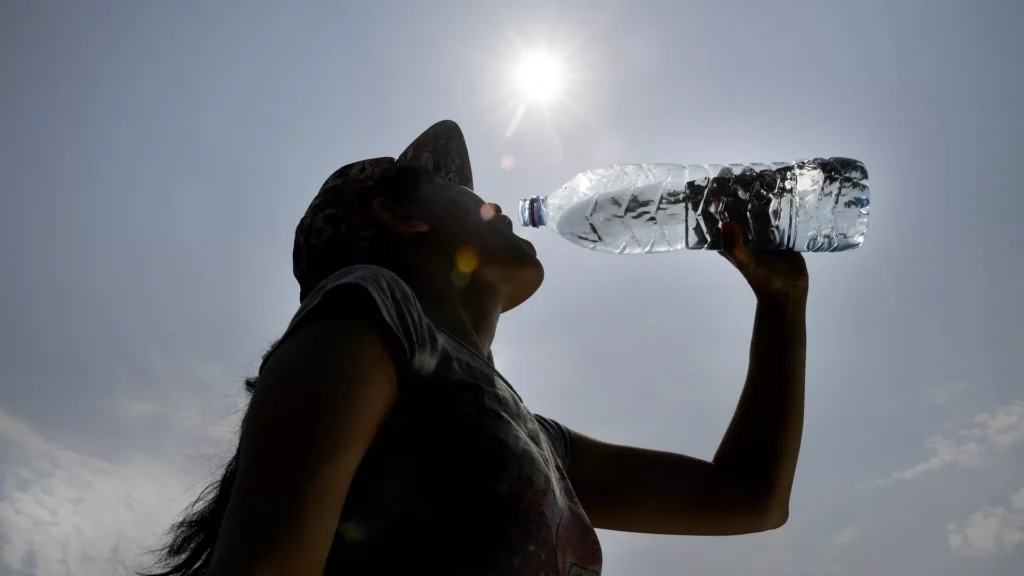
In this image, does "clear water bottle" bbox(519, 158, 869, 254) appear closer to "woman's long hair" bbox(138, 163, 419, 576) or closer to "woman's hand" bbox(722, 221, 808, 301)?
"woman's hand" bbox(722, 221, 808, 301)

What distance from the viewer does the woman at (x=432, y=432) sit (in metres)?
1.04

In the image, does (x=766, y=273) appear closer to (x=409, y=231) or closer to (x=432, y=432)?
(x=409, y=231)

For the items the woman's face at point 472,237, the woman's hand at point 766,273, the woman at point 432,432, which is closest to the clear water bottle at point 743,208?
the woman's hand at point 766,273

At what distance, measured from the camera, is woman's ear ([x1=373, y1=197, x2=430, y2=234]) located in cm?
200

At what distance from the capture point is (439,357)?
1.52 m

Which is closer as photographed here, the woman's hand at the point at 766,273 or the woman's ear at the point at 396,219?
the woman's ear at the point at 396,219

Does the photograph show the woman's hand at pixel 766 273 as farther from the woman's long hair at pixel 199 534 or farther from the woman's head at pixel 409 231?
the woman's long hair at pixel 199 534

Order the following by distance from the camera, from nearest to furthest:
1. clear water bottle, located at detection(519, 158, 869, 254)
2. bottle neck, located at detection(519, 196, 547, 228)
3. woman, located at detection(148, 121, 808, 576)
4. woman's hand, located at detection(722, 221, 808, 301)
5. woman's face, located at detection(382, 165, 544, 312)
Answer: woman, located at detection(148, 121, 808, 576), woman's face, located at detection(382, 165, 544, 312), woman's hand, located at detection(722, 221, 808, 301), clear water bottle, located at detection(519, 158, 869, 254), bottle neck, located at detection(519, 196, 547, 228)

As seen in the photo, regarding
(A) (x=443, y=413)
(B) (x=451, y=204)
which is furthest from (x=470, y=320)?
(A) (x=443, y=413)

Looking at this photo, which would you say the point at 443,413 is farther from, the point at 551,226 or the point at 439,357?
the point at 551,226

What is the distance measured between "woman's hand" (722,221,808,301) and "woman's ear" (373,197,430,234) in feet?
3.85

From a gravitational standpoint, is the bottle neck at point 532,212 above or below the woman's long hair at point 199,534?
above

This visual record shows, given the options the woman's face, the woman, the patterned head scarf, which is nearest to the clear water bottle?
the woman

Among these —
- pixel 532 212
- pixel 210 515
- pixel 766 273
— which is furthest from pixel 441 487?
pixel 532 212
